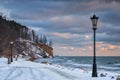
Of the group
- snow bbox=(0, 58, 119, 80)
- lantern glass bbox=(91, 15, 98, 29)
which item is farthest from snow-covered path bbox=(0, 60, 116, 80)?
lantern glass bbox=(91, 15, 98, 29)

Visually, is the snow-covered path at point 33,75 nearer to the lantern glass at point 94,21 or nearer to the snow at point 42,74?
the snow at point 42,74

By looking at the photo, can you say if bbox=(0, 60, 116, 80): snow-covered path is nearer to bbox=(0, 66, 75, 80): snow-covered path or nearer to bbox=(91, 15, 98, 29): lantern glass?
bbox=(0, 66, 75, 80): snow-covered path

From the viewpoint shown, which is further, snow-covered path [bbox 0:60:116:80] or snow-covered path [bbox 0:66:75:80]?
snow-covered path [bbox 0:60:116:80]

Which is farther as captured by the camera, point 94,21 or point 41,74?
point 94,21

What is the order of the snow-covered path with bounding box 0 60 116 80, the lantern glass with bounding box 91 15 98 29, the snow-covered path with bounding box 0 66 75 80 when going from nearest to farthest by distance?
the snow-covered path with bounding box 0 66 75 80
the snow-covered path with bounding box 0 60 116 80
the lantern glass with bounding box 91 15 98 29

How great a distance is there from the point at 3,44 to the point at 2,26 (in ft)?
183

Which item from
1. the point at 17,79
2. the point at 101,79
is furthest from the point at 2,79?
the point at 101,79

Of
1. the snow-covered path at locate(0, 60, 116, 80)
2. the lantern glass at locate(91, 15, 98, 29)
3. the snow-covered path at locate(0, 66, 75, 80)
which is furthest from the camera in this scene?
the lantern glass at locate(91, 15, 98, 29)

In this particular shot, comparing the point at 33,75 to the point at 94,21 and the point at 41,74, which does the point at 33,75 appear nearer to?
the point at 41,74

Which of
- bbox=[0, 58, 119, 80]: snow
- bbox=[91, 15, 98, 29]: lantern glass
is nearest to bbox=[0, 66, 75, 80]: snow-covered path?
bbox=[0, 58, 119, 80]: snow

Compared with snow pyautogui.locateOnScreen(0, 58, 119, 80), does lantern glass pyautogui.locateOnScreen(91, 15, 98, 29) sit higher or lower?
higher

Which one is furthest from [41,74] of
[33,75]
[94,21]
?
[94,21]

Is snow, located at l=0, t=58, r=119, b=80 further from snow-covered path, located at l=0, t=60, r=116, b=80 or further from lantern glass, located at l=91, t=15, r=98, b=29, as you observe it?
lantern glass, located at l=91, t=15, r=98, b=29

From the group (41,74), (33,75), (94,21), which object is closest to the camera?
(33,75)
